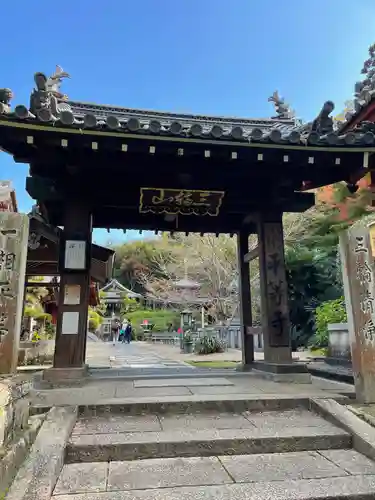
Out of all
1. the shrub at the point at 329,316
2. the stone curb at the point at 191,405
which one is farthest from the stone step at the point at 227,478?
the shrub at the point at 329,316

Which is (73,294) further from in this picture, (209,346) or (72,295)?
(209,346)

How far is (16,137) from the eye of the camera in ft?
A: 16.1

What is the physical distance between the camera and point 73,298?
19.1 feet

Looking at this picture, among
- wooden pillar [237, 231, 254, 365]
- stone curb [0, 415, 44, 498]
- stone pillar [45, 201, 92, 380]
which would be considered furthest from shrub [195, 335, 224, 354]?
stone curb [0, 415, 44, 498]

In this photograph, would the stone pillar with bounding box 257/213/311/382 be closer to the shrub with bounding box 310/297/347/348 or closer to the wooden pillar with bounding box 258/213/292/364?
the wooden pillar with bounding box 258/213/292/364

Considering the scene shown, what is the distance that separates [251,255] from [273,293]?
119 centimetres

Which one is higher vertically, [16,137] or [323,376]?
[16,137]

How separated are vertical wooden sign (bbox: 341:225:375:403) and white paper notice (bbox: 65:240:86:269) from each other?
3.95 m

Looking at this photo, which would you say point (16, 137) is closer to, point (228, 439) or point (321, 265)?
point (228, 439)

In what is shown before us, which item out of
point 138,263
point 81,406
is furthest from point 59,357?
point 138,263

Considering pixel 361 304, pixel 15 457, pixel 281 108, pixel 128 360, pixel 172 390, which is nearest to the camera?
pixel 15 457

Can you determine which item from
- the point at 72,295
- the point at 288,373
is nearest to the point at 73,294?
the point at 72,295

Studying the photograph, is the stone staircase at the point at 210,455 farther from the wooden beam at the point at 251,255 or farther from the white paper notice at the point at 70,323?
the wooden beam at the point at 251,255

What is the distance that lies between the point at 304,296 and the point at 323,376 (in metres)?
11.2
